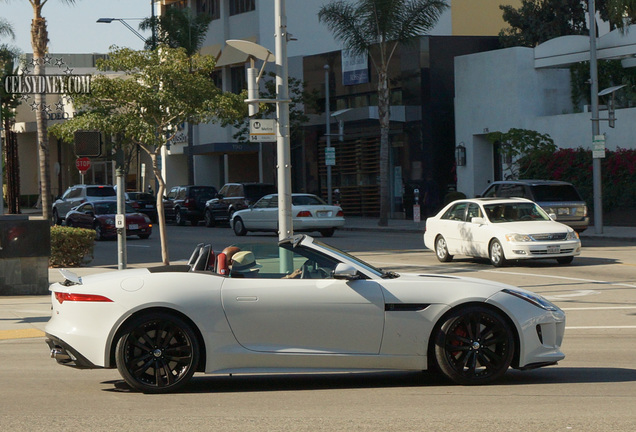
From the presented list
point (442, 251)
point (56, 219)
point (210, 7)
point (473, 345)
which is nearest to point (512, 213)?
point (442, 251)

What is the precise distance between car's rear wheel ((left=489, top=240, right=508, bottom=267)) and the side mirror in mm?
13039

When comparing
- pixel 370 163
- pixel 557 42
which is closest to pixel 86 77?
pixel 557 42

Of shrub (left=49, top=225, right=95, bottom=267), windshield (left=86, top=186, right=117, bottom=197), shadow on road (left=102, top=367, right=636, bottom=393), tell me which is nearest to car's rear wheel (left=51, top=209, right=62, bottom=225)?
windshield (left=86, top=186, right=117, bottom=197)

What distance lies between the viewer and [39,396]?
→ 8352mm

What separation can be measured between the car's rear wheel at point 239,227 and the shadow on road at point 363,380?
26.0m

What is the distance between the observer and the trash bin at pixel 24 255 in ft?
56.4

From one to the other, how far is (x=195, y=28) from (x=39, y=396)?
153 ft

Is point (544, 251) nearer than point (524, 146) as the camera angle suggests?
Yes

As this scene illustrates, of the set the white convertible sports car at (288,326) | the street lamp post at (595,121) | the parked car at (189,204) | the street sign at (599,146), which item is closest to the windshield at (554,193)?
the street sign at (599,146)

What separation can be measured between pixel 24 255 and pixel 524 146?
946 inches

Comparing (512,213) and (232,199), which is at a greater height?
(232,199)

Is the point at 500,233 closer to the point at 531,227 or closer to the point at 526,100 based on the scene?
the point at 531,227

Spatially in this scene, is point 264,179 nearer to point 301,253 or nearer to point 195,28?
point 195,28

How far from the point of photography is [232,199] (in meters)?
41.6
